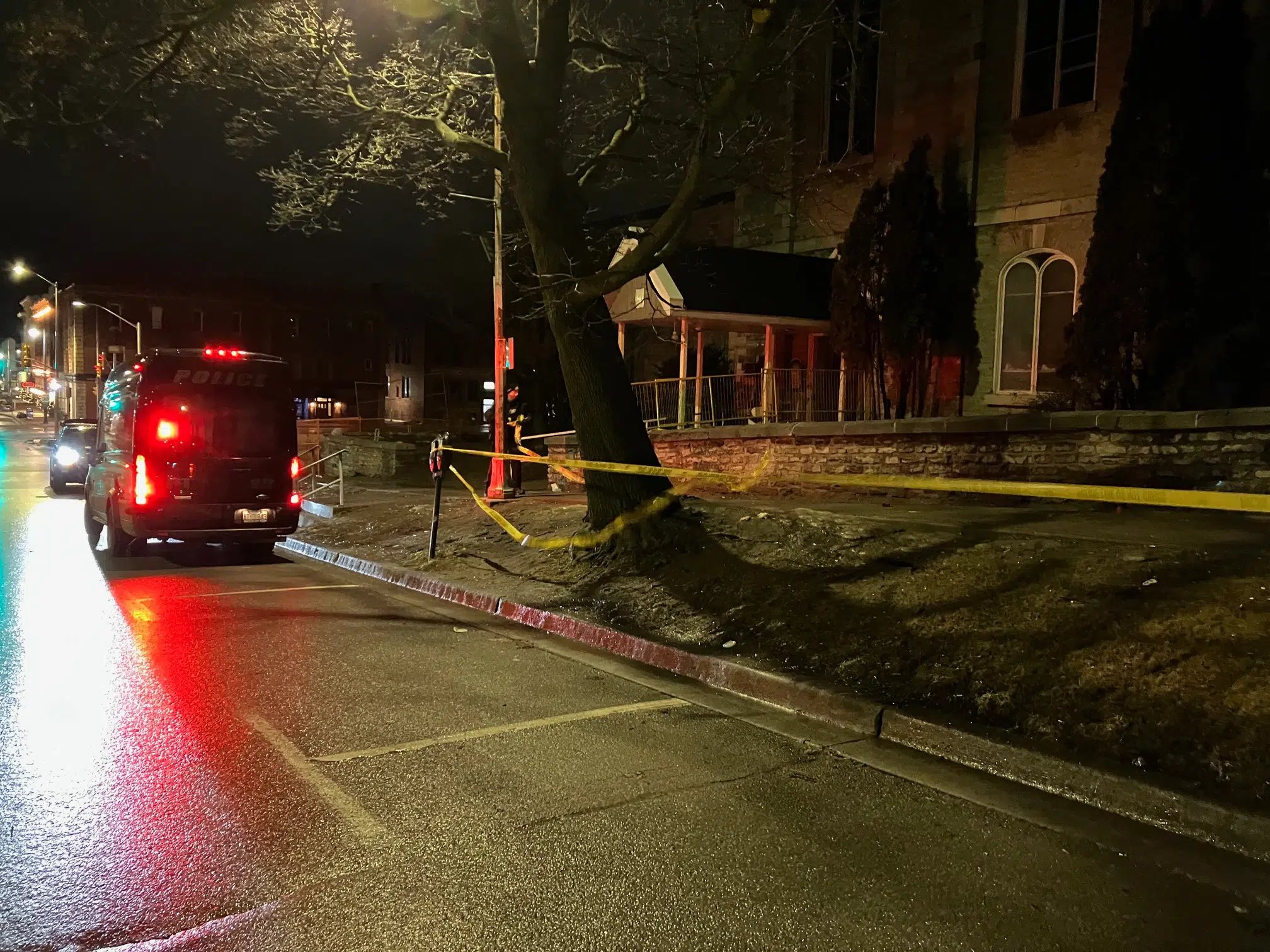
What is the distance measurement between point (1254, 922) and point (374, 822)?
142 inches

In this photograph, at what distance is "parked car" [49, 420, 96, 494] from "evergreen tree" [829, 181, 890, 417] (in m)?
16.6

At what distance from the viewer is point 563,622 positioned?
8383mm

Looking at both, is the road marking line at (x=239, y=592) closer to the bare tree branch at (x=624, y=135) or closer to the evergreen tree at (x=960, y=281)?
the bare tree branch at (x=624, y=135)

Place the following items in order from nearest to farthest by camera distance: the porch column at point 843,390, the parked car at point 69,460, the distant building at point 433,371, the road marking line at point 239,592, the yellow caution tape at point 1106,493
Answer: the yellow caution tape at point 1106,493
the road marking line at point 239,592
the porch column at point 843,390
the parked car at point 69,460
the distant building at point 433,371

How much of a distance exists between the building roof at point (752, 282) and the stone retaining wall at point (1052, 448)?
3.48m

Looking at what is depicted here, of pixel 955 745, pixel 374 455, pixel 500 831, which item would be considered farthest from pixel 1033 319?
pixel 374 455

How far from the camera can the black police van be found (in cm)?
1135

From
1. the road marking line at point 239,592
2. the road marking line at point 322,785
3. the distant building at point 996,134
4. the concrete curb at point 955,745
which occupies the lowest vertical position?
the road marking line at point 239,592

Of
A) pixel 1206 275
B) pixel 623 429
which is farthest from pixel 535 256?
pixel 1206 275

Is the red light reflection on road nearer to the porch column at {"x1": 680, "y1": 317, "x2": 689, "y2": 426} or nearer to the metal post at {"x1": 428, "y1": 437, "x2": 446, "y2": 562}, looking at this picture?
the metal post at {"x1": 428, "y1": 437, "x2": 446, "y2": 562}

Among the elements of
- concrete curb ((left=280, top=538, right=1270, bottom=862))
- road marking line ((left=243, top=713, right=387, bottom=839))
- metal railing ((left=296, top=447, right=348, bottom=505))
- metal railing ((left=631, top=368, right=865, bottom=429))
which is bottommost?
road marking line ((left=243, top=713, right=387, bottom=839))

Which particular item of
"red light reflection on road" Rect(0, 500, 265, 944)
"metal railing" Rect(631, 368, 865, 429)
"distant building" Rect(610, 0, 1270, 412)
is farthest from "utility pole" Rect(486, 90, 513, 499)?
"red light reflection on road" Rect(0, 500, 265, 944)

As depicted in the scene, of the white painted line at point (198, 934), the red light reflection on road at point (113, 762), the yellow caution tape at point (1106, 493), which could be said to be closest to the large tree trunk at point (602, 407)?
the yellow caution tape at point (1106, 493)

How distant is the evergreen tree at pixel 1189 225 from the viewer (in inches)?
488
